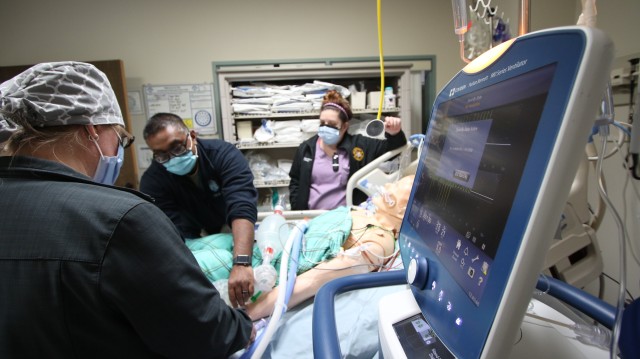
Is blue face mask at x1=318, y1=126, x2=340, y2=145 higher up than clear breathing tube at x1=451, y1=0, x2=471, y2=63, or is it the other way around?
clear breathing tube at x1=451, y1=0, x2=471, y2=63

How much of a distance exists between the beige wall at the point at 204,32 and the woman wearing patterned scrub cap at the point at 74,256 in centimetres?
212

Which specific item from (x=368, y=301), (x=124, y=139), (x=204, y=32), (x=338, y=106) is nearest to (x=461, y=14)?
(x=368, y=301)

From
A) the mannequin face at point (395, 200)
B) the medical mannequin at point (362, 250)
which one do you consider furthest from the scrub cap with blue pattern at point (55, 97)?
the mannequin face at point (395, 200)

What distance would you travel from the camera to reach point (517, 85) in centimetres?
34

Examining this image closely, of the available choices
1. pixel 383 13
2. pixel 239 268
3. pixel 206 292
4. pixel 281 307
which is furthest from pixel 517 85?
pixel 383 13

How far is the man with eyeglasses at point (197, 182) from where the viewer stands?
4.42 ft

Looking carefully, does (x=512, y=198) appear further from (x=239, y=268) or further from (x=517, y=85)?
(x=239, y=268)

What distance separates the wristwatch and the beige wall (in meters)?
1.98

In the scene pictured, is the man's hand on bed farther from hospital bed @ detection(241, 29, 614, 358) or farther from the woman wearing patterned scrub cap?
hospital bed @ detection(241, 29, 614, 358)

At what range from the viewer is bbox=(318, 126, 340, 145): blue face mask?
6.52ft

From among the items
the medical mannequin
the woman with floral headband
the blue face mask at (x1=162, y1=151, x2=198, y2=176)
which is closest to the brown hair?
the woman with floral headband

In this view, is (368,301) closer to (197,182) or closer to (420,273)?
(420,273)

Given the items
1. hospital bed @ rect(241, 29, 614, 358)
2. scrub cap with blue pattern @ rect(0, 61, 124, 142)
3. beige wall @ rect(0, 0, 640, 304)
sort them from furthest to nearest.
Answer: beige wall @ rect(0, 0, 640, 304)
scrub cap with blue pattern @ rect(0, 61, 124, 142)
hospital bed @ rect(241, 29, 614, 358)

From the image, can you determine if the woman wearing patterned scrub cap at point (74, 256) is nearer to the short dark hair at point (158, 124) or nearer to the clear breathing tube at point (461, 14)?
the short dark hair at point (158, 124)
